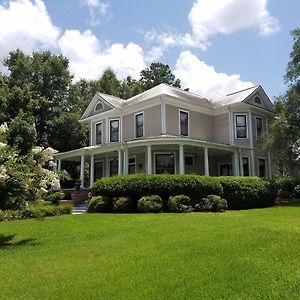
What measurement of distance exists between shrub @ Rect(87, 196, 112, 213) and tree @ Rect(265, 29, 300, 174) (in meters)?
11.0

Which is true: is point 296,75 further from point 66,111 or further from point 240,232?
point 66,111

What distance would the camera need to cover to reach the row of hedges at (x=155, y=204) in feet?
54.1

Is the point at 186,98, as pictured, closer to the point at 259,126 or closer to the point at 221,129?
the point at 221,129

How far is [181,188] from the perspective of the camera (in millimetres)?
17453

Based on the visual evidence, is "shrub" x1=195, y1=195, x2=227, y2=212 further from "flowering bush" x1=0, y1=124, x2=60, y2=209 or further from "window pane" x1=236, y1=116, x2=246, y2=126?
"window pane" x1=236, y1=116, x2=246, y2=126

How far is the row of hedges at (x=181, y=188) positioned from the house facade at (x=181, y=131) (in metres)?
3.85

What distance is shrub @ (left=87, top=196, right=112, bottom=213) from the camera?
17.4m

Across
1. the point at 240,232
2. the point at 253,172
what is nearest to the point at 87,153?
the point at 253,172

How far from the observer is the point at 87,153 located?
2438 centimetres

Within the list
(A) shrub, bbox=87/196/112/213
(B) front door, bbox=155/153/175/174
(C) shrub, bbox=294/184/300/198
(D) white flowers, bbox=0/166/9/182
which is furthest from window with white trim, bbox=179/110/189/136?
(D) white flowers, bbox=0/166/9/182

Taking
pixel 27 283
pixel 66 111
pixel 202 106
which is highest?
pixel 66 111

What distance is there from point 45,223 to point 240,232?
7245 mm

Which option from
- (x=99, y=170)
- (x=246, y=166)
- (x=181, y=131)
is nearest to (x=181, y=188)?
(x=181, y=131)

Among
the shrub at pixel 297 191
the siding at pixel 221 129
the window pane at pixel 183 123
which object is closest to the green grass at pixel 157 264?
the window pane at pixel 183 123
